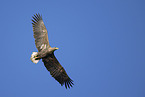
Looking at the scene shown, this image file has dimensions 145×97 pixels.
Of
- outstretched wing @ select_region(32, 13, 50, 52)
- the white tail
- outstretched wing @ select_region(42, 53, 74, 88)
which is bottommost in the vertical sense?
outstretched wing @ select_region(42, 53, 74, 88)

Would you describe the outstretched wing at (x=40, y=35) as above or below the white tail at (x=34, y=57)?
above

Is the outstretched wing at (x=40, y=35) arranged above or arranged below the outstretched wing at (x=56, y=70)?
above

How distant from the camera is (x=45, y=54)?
12.0 meters

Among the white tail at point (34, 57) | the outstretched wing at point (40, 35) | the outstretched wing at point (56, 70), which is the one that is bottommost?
the outstretched wing at point (56, 70)

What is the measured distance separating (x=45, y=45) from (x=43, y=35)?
676 mm

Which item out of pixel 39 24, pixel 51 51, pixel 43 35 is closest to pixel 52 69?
pixel 51 51

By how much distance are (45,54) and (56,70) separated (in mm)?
1418

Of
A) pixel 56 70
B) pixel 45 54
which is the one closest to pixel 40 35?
pixel 45 54

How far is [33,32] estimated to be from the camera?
12.4 metres

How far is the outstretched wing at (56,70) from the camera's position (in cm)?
1235

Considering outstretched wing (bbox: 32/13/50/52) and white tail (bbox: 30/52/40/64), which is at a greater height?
outstretched wing (bbox: 32/13/50/52)

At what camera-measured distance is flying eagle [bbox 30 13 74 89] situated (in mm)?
12023

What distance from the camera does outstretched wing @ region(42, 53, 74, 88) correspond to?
40.5ft

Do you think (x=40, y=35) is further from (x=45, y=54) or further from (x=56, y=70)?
(x=56, y=70)
